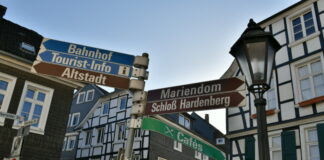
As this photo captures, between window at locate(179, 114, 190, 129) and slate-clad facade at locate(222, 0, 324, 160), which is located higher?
window at locate(179, 114, 190, 129)

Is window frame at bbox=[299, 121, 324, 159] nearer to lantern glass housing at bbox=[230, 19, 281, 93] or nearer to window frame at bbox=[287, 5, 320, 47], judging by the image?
window frame at bbox=[287, 5, 320, 47]

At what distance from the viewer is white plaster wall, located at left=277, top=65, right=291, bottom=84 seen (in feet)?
33.9

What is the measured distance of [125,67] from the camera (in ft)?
14.9

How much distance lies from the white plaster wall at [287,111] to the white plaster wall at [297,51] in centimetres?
173

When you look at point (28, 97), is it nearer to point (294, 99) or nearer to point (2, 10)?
point (2, 10)

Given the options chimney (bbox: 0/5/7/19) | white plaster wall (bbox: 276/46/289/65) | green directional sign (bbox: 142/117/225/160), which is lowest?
green directional sign (bbox: 142/117/225/160)

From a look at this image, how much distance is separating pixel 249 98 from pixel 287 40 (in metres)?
2.45

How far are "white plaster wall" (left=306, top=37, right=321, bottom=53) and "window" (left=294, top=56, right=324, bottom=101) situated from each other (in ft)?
1.19

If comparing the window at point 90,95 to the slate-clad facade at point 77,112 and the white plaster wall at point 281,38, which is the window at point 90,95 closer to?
the slate-clad facade at point 77,112

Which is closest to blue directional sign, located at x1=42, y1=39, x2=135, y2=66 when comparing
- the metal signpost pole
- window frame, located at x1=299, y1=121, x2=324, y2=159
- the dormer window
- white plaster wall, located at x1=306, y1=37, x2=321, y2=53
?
the metal signpost pole

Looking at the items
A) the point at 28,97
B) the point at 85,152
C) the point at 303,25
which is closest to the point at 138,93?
the point at 303,25

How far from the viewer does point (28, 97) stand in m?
12.3

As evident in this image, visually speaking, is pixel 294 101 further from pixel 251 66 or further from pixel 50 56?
pixel 50 56

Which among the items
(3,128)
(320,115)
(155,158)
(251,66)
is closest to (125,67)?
(251,66)
